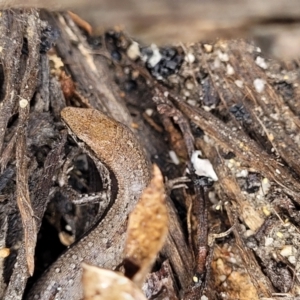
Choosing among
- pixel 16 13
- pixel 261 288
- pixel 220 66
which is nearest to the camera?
pixel 261 288

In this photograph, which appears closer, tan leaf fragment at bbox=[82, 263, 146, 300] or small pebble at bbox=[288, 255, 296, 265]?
tan leaf fragment at bbox=[82, 263, 146, 300]

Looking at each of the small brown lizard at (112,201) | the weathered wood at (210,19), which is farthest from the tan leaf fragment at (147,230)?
the small brown lizard at (112,201)

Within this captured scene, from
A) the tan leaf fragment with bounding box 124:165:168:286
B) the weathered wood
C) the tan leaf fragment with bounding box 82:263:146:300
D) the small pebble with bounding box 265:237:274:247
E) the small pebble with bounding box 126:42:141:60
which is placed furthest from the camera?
the small pebble with bounding box 126:42:141:60

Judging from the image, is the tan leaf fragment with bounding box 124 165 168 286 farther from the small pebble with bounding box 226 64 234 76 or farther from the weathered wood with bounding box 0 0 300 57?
the small pebble with bounding box 226 64 234 76

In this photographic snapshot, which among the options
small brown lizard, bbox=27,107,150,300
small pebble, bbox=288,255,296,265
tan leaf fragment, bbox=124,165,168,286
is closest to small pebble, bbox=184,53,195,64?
small brown lizard, bbox=27,107,150,300

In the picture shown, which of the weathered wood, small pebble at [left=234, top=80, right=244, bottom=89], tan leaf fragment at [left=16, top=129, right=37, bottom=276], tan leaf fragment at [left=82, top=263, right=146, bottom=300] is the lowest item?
tan leaf fragment at [left=16, top=129, right=37, bottom=276]

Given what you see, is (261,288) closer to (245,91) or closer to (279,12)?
(245,91)

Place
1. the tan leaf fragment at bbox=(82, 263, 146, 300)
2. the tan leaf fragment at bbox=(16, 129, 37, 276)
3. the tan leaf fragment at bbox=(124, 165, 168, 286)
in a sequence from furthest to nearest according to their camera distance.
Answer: the tan leaf fragment at bbox=(16, 129, 37, 276), the tan leaf fragment at bbox=(82, 263, 146, 300), the tan leaf fragment at bbox=(124, 165, 168, 286)

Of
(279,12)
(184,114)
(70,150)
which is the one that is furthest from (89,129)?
(279,12)
